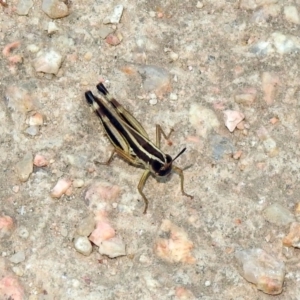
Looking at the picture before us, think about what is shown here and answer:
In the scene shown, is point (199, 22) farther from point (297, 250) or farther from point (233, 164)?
point (297, 250)

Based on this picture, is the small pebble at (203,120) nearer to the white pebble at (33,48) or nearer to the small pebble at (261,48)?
the small pebble at (261,48)

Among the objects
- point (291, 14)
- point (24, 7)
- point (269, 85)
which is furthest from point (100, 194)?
point (291, 14)

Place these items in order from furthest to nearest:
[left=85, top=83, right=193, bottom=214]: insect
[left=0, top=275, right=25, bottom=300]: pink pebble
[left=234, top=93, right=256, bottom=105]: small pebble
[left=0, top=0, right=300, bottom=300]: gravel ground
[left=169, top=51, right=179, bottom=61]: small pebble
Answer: [left=169, top=51, right=179, bottom=61]: small pebble
[left=234, top=93, right=256, bottom=105]: small pebble
[left=85, top=83, right=193, bottom=214]: insect
[left=0, top=0, right=300, bottom=300]: gravel ground
[left=0, top=275, right=25, bottom=300]: pink pebble

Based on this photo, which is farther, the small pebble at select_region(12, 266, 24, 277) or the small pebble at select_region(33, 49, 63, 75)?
the small pebble at select_region(33, 49, 63, 75)

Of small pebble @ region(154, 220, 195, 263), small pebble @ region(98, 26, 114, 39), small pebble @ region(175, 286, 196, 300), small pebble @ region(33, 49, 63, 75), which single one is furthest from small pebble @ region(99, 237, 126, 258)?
small pebble @ region(98, 26, 114, 39)

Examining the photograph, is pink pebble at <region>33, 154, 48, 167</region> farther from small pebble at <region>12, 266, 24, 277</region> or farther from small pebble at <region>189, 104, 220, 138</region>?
small pebble at <region>189, 104, 220, 138</region>

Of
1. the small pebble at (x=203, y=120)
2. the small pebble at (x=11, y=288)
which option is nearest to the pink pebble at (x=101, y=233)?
the small pebble at (x=11, y=288)

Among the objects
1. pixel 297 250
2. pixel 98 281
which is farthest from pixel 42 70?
pixel 297 250

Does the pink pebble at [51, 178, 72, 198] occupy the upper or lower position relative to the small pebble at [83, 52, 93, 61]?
lower
